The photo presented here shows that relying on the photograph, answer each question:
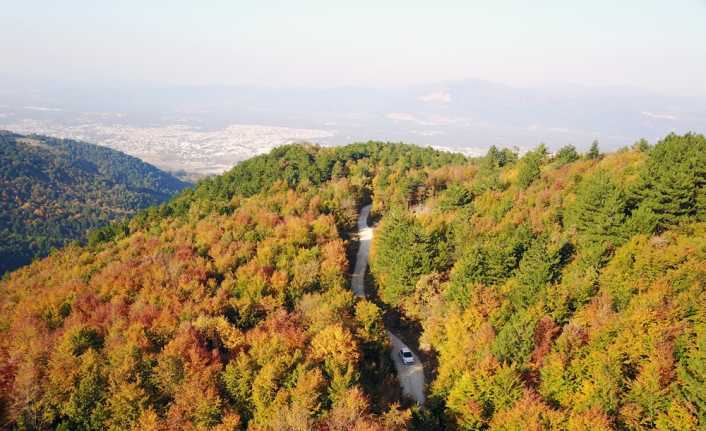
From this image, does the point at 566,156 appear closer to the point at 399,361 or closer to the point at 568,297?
the point at 568,297

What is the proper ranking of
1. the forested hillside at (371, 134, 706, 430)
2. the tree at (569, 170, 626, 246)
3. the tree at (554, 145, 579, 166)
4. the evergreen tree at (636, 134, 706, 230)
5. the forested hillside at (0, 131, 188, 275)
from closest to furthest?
the forested hillside at (371, 134, 706, 430), the evergreen tree at (636, 134, 706, 230), the tree at (569, 170, 626, 246), the tree at (554, 145, 579, 166), the forested hillside at (0, 131, 188, 275)

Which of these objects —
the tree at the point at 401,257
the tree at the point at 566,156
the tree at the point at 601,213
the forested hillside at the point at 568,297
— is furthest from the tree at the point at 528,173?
the tree at the point at 401,257

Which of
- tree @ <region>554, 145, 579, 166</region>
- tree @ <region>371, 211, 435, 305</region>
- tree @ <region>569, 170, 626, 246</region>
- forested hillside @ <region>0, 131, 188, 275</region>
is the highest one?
tree @ <region>554, 145, 579, 166</region>

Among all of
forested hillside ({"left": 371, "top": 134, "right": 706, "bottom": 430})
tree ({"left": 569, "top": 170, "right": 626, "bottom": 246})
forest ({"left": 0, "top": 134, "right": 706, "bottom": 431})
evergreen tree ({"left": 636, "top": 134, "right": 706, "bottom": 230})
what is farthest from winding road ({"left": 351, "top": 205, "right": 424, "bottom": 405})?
evergreen tree ({"left": 636, "top": 134, "right": 706, "bottom": 230})

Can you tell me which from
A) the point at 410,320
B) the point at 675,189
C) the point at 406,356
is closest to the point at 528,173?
the point at 675,189

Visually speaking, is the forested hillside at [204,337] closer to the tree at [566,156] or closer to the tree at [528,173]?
the tree at [528,173]

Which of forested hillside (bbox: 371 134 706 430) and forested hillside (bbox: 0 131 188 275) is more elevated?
forested hillside (bbox: 371 134 706 430)

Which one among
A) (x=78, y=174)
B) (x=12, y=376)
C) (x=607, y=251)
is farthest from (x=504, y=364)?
(x=78, y=174)

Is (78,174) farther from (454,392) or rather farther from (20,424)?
(454,392)

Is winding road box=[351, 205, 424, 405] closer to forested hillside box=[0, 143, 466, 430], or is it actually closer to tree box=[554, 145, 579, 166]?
forested hillside box=[0, 143, 466, 430]
